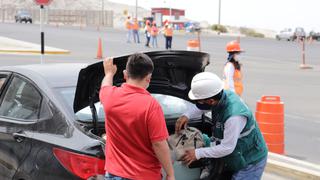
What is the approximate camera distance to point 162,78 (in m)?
4.39

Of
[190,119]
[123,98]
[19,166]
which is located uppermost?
[123,98]

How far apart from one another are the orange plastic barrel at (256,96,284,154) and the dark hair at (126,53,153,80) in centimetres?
412

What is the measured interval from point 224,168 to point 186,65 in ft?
2.98

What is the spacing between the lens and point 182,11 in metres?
106

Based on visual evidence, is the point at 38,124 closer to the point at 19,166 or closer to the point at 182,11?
the point at 19,166

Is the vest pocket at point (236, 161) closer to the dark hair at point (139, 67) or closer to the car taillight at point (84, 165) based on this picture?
the car taillight at point (84, 165)

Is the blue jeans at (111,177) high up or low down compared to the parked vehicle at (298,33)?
down

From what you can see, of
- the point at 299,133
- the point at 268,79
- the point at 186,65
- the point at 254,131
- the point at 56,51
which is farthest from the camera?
the point at 56,51

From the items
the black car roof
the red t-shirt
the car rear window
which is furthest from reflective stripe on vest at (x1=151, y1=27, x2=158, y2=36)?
the red t-shirt

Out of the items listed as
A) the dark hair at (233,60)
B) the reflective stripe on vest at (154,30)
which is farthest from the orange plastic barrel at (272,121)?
the reflective stripe on vest at (154,30)

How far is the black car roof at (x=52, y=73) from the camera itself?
4332 millimetres

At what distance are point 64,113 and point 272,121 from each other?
3826 millimetres

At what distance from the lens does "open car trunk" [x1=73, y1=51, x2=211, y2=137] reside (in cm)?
382

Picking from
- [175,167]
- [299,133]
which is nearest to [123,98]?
[175,167]
